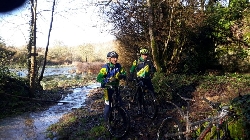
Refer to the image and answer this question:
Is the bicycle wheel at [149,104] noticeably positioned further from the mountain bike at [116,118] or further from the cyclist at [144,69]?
the mountain bike at [116,118]

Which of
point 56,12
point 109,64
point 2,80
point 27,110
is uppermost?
point 56,12

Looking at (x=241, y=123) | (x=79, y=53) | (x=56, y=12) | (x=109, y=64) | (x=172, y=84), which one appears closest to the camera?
(x=241, y=123)

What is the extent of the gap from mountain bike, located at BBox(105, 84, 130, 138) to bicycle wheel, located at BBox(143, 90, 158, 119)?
1.19m

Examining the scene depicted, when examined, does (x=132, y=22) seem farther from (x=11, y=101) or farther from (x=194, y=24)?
(x=11, y=101)

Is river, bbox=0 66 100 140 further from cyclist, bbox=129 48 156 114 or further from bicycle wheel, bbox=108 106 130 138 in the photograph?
cyclist, bbox=129 48 156 114

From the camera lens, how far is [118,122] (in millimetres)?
7086

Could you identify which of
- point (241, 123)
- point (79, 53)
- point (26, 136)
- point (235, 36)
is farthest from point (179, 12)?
point (79, 53)

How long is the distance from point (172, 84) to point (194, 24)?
3.85m

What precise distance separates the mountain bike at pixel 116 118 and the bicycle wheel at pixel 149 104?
1194 millimetres

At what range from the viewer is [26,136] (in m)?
9.41

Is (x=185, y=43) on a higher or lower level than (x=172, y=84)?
higher

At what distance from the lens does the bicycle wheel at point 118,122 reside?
22.6 ft

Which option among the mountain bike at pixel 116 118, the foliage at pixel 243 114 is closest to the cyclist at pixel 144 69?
the mountain bike at pixel 116 118

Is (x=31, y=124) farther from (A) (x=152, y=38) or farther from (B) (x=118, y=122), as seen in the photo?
(A) (x=152, y=38)
